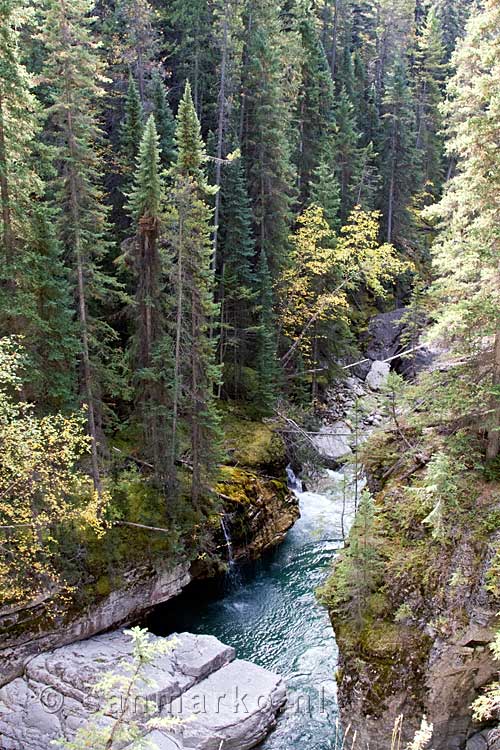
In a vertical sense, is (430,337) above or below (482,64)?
below

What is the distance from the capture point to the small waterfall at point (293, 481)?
82.9 feet

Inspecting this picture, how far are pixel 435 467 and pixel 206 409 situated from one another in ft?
29.9

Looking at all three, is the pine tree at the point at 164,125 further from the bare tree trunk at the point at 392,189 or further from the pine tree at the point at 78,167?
the bare tree trunk at the point at 392,189

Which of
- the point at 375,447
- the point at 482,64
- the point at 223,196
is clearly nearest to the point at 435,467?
the point at 375,447

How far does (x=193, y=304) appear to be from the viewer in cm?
1828

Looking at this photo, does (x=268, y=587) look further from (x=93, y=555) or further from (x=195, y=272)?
(x=195, y=272)

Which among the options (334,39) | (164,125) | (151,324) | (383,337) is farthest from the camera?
(334,39)

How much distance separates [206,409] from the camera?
19.1 meters

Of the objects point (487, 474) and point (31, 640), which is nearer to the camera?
point (487, 474)

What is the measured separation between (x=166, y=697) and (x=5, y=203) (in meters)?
12.6

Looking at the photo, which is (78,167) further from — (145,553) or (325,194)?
(325,194)

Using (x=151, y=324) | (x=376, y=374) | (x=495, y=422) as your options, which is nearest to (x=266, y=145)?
(x=376, y=374)

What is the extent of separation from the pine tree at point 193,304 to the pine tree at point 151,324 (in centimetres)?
47

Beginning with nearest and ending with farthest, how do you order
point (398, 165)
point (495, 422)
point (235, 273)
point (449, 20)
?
point (495, 422), point (235, 273), point (398, 165), point (449, 20)
